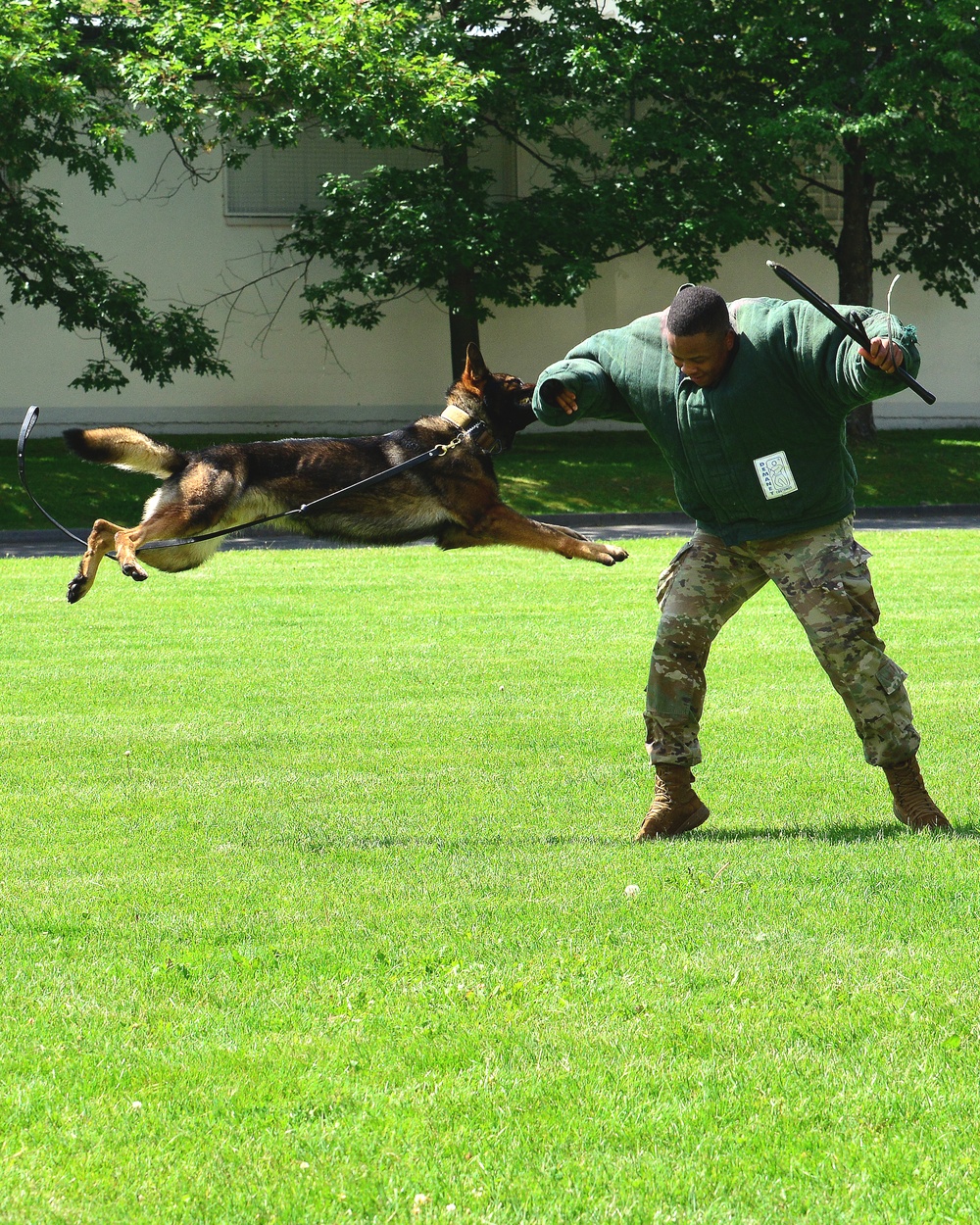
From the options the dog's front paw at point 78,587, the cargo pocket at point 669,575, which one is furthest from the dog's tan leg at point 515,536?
the dog's front paw at point 78,587

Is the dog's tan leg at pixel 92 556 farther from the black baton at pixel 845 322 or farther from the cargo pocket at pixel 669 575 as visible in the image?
the black baton at pixel 845 322

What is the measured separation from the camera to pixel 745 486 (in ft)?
16.8

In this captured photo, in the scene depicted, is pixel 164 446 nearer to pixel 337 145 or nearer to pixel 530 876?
pixel 530 876

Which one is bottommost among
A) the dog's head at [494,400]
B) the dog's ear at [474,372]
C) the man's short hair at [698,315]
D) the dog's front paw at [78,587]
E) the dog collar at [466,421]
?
the dog's front paw at [78,587]

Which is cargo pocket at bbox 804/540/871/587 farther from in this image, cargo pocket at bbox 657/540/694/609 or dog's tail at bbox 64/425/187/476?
dog's tail at bbox 64/425/187/476

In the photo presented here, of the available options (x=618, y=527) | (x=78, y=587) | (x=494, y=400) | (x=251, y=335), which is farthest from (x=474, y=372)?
(x=251, y=335)

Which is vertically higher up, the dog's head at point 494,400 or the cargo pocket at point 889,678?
the dog's head at point 494,400

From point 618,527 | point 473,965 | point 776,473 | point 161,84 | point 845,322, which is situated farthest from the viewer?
point 618,527

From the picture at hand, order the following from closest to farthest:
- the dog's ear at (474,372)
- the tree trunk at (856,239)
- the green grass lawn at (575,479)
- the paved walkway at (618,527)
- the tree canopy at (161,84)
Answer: the dog's ear at (474,372), the paved walkway at (618,527), the tree canopy at (161,84), the green grass lawn at (575,479), the tree trunk at (856,239)

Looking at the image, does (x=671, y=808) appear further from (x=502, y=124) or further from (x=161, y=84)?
(x=502, y=124)

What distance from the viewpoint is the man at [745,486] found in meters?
4.99

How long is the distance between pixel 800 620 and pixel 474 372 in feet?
7.09

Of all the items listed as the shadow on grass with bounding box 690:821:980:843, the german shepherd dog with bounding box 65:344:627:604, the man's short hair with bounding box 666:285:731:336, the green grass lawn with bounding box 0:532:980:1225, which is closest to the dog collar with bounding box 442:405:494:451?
the german shepherd dog with bounding box 65:344:627:604

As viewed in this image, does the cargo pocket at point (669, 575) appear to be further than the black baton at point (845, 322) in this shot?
Yes
